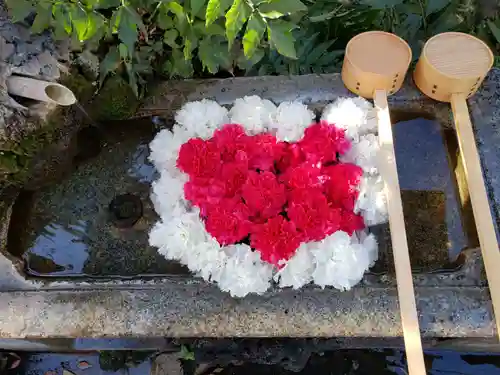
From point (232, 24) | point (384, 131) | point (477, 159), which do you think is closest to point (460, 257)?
point (477, 159)

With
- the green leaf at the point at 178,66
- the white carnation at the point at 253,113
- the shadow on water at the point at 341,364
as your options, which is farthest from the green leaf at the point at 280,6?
the shadow on water at the point at 341,364

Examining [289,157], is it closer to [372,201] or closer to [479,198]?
[372,201]

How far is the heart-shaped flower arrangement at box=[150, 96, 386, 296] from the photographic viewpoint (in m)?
2.08

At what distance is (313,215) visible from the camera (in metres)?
2.11

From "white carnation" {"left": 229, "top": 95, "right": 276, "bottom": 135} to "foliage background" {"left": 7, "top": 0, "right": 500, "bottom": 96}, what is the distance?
187 millimetres

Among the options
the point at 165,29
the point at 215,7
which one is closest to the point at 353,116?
the point at 215,7

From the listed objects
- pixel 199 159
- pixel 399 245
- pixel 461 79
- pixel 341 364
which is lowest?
pixel 341 364

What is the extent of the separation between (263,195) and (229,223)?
0.55ft

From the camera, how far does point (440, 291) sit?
208cm

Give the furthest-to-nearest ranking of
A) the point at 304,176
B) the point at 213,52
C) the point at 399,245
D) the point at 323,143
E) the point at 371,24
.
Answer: the point at 371,24, the point at 213,52, the point at 323,143, the point at 304,176, the point at 399,245

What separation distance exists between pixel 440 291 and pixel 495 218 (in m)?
0.39

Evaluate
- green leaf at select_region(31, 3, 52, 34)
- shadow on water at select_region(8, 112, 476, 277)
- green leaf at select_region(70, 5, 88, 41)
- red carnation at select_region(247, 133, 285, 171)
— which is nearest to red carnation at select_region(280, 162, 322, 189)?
red carnation at select_region(247, 133, 285, 171)

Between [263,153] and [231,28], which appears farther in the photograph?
[263,153]

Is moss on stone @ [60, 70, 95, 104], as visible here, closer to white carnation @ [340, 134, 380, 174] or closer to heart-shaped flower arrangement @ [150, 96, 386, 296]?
heart-shaped flower arrangement @ [150, 96, 386, 296]
